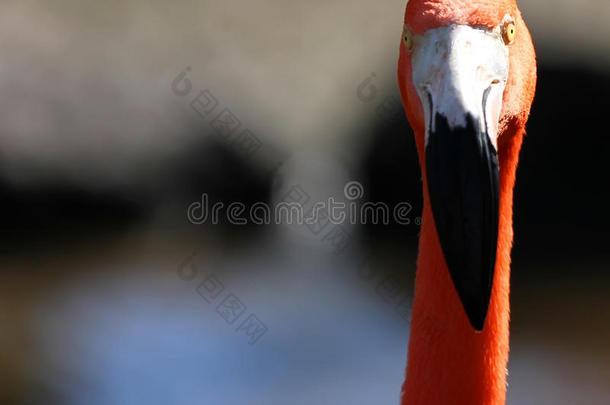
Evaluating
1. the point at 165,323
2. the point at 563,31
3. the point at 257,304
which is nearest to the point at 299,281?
the point at 257,304

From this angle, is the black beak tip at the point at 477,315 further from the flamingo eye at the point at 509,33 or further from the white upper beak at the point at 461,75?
the flamingo eye at the point at 509,33

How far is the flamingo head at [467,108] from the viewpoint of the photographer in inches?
48.6

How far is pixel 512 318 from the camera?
15.4 ft

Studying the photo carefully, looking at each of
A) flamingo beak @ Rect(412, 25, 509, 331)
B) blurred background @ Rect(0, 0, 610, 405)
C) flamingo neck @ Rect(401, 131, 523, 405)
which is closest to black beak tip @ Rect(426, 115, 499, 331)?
flamingo beak @ Rect(412, 25, 509, 331)

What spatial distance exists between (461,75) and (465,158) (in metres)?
0.17

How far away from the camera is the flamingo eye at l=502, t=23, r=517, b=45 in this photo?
1451mm

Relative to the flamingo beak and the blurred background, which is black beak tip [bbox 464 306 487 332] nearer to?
the flamingo beak

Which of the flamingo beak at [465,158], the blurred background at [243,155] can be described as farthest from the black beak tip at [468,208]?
the blurred background at [243,155]

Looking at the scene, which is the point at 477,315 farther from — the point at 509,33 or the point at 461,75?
the point at 509,33

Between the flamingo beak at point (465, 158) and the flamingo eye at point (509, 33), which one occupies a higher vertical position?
the flamingo eye at point (509, 33)

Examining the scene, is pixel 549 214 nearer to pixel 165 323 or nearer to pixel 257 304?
pixel 257 304

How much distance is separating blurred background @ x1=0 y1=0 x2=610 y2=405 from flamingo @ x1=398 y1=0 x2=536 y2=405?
3288mm

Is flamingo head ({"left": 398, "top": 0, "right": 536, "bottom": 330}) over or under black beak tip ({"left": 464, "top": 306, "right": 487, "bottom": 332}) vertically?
over

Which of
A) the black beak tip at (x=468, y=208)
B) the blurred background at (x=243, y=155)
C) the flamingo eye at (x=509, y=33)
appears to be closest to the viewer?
the black beak tip at (x=468, y=208)
